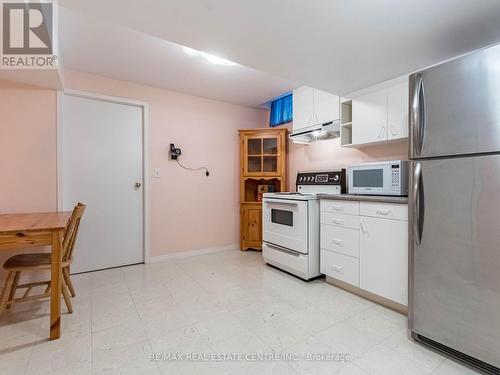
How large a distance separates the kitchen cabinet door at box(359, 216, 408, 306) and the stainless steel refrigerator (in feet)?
0.94

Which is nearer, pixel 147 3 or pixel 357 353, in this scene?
pixel 147 3

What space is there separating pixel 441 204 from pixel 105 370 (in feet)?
6.93

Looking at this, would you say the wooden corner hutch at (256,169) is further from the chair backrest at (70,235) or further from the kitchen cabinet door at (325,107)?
the chair backrest at (70,235)

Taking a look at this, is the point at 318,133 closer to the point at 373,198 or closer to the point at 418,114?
the point at 373,198

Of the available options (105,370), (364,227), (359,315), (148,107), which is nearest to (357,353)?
(359,315)

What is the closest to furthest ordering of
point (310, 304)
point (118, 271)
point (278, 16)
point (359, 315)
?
point (278, 16), point (359, 315), point (310, 304), point (118, 271)

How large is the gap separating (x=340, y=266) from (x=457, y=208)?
118 cm

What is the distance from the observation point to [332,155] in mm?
3150

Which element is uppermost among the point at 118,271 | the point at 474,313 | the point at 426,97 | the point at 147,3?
the point at 147,3

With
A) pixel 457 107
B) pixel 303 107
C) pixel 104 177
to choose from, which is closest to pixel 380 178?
pixel 457 107

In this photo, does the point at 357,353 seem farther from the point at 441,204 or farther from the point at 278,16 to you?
the point at 278,16

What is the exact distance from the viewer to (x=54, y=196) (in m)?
2.57

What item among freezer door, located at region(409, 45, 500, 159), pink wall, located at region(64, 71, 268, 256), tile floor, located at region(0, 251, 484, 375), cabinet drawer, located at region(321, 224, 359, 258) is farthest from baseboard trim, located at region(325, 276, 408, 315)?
pink wall, located at region(64, 71, 268, 256)

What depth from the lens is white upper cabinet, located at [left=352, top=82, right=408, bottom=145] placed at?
2.15 meters
